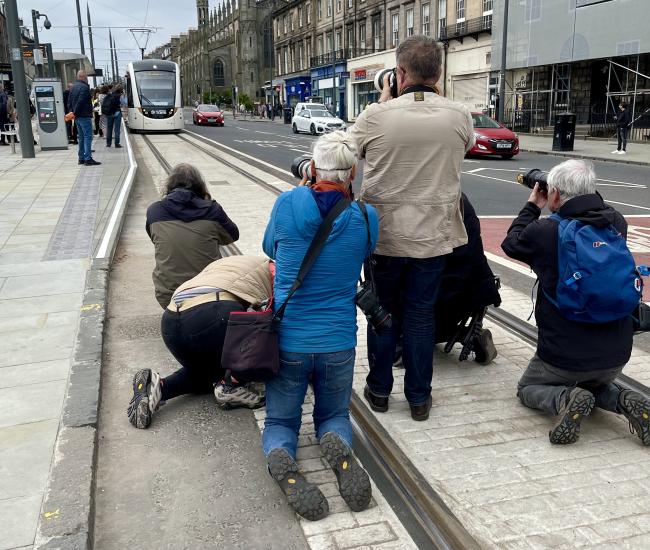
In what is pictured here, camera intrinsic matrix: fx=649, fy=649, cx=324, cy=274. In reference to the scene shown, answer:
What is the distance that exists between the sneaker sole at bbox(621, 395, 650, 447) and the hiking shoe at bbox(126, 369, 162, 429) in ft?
8.29

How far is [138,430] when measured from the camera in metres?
3.61

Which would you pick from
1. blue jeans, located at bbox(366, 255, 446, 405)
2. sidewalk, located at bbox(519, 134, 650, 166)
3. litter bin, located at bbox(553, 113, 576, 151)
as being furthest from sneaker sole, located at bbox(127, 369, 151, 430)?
litter bin, located at bbox(553, 113, 576, 151)

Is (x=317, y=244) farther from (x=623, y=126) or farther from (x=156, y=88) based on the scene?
(x=156, y=88)

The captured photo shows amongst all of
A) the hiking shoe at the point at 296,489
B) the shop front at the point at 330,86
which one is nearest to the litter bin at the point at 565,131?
the hiking shoe at the point at 296,489

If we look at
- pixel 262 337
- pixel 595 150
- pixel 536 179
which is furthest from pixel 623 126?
pixel 262 337

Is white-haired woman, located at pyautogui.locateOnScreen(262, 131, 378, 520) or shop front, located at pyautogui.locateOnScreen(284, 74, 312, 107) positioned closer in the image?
white-haired woman, located at pyautogui.locateOnScreen(262, 131, 378, 520)

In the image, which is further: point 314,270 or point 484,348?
point 484,348

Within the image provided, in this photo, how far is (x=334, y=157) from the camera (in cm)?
292

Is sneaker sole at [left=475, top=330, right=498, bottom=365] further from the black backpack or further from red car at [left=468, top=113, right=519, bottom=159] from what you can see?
the black backpack

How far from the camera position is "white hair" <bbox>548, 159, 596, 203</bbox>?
3.35 m

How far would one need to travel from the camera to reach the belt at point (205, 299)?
3.64 meters

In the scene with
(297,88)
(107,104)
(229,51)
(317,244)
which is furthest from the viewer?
(229,51)

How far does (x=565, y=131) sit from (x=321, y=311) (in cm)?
2206

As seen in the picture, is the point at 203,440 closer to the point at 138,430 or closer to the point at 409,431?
the point at 138,430
